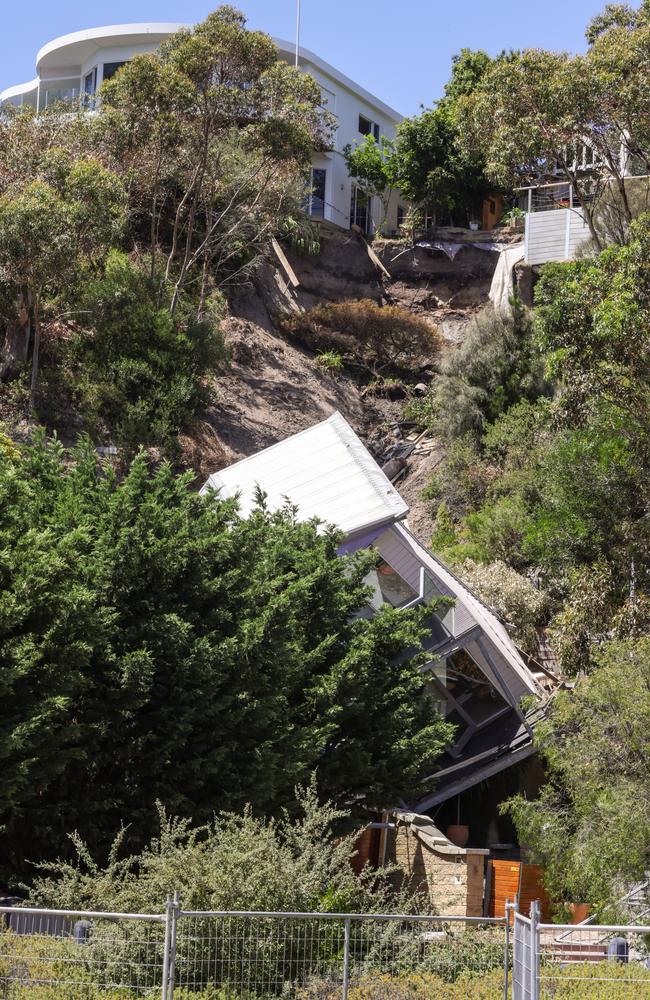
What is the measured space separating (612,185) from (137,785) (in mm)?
24752

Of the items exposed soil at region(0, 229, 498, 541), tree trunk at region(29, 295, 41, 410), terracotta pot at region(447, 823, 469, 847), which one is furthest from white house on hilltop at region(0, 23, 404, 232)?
terracotta pot at region(447, 823, 469, 847)

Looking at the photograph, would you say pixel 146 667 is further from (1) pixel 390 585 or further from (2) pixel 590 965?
(1) pixel 390 585

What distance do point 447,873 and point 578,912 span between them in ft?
7.77

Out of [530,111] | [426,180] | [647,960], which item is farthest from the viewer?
[426,180]

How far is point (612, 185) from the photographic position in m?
34.7

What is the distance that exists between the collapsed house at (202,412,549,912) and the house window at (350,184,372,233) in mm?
27412

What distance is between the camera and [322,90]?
4934cm

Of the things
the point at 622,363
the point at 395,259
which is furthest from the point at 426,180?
the point at 622,363

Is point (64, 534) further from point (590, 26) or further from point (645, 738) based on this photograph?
point (590, 26)

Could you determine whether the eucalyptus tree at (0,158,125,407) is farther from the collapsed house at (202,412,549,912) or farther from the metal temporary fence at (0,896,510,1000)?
the metal temporary fence at (0,896,510,1000)

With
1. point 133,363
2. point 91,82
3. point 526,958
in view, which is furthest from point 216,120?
point 526,958

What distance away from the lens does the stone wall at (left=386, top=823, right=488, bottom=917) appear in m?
20.9

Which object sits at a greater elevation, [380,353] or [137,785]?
[380,353]

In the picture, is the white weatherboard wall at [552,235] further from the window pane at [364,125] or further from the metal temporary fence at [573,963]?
the metal temporary fence at [573,963]
